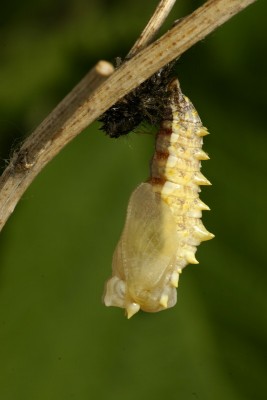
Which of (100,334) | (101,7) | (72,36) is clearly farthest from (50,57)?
(100,334)

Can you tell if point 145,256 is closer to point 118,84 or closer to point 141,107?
point 141,107

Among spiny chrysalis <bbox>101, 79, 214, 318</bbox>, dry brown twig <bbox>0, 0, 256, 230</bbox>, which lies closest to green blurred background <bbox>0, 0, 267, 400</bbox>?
spiny chrysalis <bbox>101, 79, 214, 318</bbox>

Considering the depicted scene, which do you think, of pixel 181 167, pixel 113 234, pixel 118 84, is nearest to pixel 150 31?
pixel 118 84

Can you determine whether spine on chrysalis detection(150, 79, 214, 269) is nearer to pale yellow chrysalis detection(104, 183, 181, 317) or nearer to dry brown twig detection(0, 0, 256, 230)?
pale yellow chrysalis detection(104, 183, 181, 317)

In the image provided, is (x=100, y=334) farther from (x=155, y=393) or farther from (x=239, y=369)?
(x=239, y=369)

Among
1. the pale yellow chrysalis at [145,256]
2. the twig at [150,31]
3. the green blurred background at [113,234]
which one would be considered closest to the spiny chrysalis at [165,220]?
the pale yellow chrysalis at [145,256]

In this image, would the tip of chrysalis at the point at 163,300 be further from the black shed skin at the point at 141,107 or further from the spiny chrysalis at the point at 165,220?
the black shed skin at the point at 141,107
